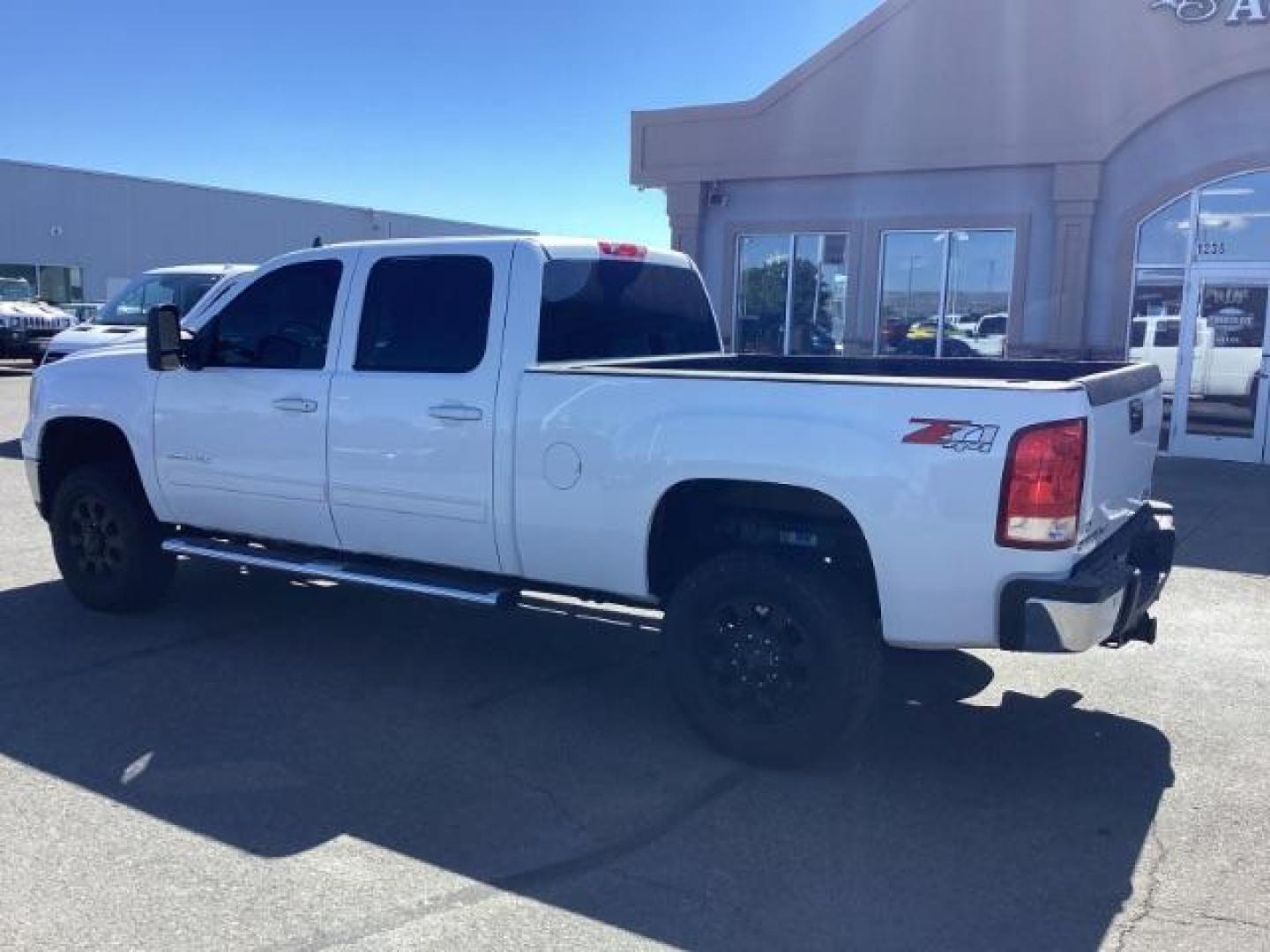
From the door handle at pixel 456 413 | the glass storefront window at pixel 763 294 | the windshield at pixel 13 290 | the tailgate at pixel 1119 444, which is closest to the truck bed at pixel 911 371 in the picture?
the tailgate at pixel 1119 444

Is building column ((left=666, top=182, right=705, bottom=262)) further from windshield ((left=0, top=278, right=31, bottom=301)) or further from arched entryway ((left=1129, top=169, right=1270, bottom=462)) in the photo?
windshield ((left=0, top=278, right=31, bottom=301))

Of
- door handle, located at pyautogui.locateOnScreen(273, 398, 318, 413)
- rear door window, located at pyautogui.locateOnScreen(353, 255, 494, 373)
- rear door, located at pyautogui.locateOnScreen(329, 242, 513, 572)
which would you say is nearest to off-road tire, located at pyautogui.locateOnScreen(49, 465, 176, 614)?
door handle, located at pyautogui.locateOnScreen(273, 398, 318, 413)

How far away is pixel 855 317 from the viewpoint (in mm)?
15508

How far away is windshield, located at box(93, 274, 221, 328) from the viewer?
44.1 feet

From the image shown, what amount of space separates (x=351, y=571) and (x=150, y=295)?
1020 cm

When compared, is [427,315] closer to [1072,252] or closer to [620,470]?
[620,470]

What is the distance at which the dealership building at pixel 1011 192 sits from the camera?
13055 millimetres

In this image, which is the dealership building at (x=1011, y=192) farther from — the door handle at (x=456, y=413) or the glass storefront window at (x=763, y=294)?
the door handle at (x=456, y=413)

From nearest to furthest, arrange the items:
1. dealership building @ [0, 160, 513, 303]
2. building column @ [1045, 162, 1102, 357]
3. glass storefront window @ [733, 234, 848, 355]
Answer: building column @ [1045, 162, 1102, 357], glass storefront window @ [733, 234, 848, 355], dealership building @ [0, 160, 513, 303]

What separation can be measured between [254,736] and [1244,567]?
6797 millimetres

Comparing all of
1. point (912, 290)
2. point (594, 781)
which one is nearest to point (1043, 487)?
point (594, 781)

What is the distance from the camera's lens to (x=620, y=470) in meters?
Result: 4.45

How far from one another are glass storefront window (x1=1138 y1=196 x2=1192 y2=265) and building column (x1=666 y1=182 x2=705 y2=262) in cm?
600

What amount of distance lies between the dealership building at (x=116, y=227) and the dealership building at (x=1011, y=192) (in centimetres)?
2690
